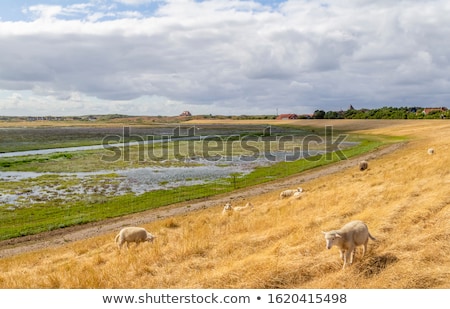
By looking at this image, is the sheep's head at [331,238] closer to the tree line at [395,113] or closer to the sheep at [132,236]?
the sheep at [132,236]

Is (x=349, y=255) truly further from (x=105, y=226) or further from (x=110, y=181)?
(x=110, y=181)

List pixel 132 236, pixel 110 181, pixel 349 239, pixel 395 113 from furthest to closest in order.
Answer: pixel 395 113 → pixel 110 181 → pixel 132 236 → pixel 349 239

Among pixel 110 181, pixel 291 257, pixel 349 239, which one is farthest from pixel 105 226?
pixel 349 239

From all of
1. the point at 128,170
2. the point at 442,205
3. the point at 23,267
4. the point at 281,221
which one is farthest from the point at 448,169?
the point at 128,170

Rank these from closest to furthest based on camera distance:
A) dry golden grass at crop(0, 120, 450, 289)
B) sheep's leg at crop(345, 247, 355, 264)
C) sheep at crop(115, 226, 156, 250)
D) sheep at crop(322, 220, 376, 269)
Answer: dry golden grass at crop(0, 120, 450, 289) < sheep at crop(322, 220, 376, 269) < sheep's leg at crop(345, 247, 355, 264) < sheep at crop(115, 226, 156, 250)

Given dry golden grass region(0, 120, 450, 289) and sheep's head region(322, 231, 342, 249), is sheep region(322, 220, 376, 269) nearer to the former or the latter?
sheep's head region(322, 231, 342, 249)

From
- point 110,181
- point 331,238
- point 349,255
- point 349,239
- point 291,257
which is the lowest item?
point 110,181

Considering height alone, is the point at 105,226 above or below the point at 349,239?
below

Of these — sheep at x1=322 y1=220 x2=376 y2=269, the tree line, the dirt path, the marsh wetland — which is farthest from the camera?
the tree line

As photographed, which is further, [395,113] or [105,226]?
[395,113]

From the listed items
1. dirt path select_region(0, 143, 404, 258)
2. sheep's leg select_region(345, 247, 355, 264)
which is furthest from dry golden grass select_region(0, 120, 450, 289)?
dirt path select_region(0, 143, 404, 258)

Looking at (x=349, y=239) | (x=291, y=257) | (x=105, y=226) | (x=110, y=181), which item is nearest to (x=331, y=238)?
(x=349, y=239)

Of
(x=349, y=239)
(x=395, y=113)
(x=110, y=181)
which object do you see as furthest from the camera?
(x=395, y=113)

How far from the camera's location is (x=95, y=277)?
37.5 feet
